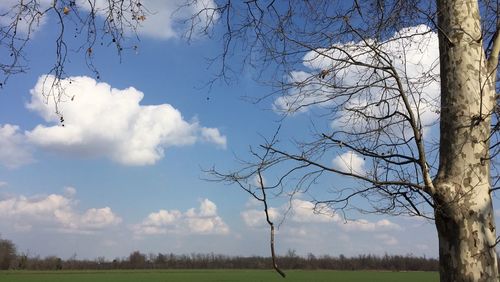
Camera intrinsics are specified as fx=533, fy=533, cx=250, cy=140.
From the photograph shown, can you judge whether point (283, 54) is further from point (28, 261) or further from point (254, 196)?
point (28, 261)

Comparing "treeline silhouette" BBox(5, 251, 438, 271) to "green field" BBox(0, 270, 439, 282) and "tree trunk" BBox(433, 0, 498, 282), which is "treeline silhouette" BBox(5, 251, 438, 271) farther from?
"tree trunk" BBox(433, 0, 498, 282)

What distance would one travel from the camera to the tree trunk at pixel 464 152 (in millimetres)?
3762

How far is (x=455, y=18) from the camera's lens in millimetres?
4301

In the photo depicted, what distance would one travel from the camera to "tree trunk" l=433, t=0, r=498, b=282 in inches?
148

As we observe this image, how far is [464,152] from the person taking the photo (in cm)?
396

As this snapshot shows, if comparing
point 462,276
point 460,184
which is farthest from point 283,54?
point 462,276

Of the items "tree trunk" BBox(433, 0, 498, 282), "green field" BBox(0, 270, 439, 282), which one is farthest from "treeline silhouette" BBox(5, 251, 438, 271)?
"tree trunk" BBox(433, 0, 498, 282)

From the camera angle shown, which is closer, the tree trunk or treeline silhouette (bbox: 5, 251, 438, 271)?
the tree trunk

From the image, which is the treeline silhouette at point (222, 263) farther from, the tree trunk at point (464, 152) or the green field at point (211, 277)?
the tree trunk at point (464, 152)

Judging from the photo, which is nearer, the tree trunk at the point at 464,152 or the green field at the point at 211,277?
the tree trunk at the point at 464,152

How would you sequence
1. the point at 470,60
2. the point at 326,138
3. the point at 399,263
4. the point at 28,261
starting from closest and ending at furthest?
the point at 470,60 → the point at 326,138 → the point at 28,261 → the point at 399,263

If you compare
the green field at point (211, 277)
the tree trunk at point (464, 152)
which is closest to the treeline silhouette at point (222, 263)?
the green field at point (211, 277)

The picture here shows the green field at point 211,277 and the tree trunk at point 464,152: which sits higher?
the tree trunk at point 464,152

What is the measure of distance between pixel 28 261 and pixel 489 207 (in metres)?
124
